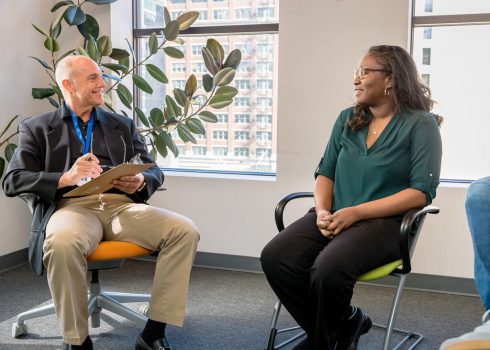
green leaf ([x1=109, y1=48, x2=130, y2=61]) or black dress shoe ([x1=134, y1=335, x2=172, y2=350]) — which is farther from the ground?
green leaf ([x1=109, y1=48, x2=130, y2=61])

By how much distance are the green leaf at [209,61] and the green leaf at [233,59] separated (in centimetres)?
7

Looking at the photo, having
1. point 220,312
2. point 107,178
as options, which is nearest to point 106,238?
point 107,178

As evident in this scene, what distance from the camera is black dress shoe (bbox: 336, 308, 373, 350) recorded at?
7.98ft

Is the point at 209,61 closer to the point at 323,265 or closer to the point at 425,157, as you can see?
the point at 425,157

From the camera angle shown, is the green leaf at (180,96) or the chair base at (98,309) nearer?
the chair base at (98,309)

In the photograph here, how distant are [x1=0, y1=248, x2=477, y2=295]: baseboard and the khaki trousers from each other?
4.19ft

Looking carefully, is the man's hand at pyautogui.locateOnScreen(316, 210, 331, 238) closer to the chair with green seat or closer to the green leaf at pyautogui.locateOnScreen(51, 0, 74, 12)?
the chair with green seat

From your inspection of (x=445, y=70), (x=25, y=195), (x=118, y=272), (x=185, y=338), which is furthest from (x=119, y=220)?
(x=445, y=70)

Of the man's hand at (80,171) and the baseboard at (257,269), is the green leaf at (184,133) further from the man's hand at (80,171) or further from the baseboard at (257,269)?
the man's hand at (80,171)

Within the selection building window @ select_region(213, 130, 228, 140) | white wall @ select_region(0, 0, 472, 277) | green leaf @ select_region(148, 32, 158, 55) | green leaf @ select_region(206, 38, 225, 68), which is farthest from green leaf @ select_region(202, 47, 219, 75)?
building window @ select_region(213, 130, 228, 140)

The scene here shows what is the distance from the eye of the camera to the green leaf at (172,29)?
347 cm

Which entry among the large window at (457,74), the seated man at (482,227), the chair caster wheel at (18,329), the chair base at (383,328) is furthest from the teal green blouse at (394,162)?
the chair caster wheel at (18,329)

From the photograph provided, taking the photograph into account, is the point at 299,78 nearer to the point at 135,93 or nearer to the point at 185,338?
the point at 135,93

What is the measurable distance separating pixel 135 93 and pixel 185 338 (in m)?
2.16
